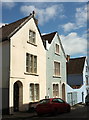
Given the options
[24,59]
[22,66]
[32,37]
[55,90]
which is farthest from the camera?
[55,90]

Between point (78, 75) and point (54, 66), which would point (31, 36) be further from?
point (78, 75)

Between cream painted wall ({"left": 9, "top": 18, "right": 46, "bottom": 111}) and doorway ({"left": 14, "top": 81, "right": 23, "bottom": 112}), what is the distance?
1.13 feet

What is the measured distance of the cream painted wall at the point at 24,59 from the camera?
18.5 meters

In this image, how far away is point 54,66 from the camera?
2645 centimetres

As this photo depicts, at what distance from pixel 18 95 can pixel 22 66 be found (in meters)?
2.91

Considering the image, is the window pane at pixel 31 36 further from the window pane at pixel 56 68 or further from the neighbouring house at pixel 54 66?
the window pane at pixel 56 68

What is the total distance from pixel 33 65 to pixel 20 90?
3.38 m

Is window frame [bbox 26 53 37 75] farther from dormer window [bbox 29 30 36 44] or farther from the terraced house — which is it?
dormer window [bbox 29 30 36 44]

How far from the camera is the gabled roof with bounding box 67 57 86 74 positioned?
41562 mm

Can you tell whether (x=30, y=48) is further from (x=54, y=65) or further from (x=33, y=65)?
(x=54, y=65)

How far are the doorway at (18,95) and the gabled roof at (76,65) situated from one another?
23291 millimetres

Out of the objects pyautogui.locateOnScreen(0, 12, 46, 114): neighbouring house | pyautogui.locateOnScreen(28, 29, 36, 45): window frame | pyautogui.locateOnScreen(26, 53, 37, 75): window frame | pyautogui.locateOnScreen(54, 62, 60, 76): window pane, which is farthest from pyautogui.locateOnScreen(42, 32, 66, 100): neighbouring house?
pyautogui.locateOnScreen(26, 53, 37, 75): window frame

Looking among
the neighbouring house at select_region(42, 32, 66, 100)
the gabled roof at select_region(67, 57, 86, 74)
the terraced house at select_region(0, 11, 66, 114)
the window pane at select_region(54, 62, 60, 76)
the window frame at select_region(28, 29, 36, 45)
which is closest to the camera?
the terraced house at select_region(0, 11, 66, 114)

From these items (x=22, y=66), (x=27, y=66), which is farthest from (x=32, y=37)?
(x=22, y=66)
